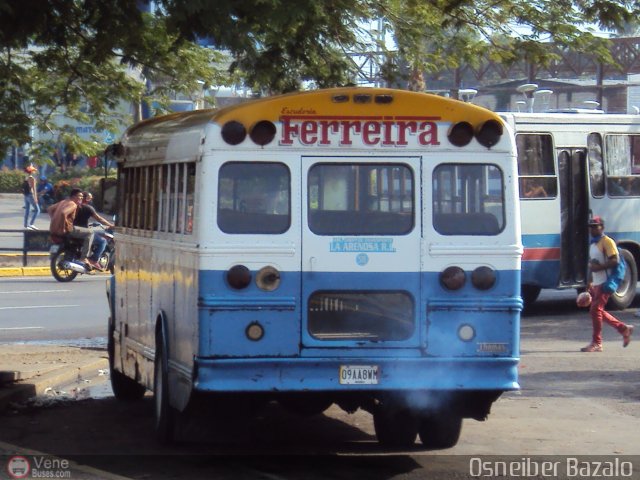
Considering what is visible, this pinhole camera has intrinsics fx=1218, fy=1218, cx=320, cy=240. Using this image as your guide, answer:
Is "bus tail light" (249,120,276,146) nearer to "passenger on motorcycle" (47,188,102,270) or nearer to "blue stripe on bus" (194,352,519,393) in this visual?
"blue stripe on bus" (194,352,519,393)

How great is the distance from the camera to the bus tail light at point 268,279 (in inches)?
330

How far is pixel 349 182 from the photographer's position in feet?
28.2

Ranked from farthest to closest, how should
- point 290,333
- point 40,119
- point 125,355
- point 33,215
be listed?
point 33,215, point 40,119, point 125,355, point 290,333

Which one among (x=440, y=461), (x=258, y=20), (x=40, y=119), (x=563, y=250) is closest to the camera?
(x=440, y=461)

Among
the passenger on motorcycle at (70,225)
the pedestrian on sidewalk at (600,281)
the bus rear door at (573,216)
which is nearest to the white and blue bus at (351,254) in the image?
the pedestrian on sidewalk at (600,281)

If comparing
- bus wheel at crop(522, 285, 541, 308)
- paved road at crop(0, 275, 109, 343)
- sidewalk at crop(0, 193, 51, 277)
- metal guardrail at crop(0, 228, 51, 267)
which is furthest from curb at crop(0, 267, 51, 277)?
bus wheel at crop(522, 285, 541, 308)

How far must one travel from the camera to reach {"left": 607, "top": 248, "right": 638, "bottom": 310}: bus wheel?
20078 millimetres

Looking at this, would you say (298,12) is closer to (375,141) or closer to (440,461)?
(375,141)

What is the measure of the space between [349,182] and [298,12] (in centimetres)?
162

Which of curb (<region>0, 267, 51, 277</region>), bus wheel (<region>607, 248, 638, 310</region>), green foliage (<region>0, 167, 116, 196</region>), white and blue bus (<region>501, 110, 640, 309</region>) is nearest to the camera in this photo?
white and blue bus (<region>501, 110, 640, 309</region>)

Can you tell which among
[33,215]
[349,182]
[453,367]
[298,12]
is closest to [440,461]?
[453,367]

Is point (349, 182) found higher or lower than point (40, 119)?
lower

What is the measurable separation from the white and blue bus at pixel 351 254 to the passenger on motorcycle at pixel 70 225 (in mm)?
16407

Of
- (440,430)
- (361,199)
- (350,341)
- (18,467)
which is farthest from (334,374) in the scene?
(18,467)
